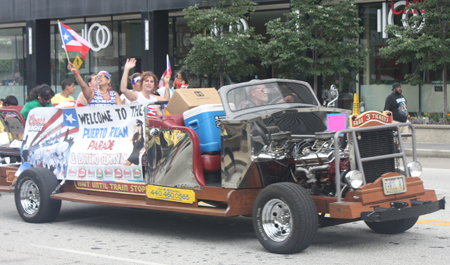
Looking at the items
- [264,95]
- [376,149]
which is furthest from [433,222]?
[264,95]

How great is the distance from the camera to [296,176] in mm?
6621

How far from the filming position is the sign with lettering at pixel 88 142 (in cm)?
779

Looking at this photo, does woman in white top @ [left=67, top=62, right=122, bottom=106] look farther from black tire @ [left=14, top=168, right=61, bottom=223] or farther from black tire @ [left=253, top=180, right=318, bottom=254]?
black tire @ [left=253, top=180, right=318, bottom=254]

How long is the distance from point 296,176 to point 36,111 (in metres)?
4.33

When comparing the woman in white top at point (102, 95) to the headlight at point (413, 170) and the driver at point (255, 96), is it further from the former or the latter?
the headlight at point (413, 170)

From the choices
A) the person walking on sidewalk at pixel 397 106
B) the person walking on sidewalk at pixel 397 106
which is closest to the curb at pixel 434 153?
the person walking on sidewalk at pixel 397 106

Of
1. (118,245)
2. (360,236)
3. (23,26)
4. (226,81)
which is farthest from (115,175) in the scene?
(23,26)

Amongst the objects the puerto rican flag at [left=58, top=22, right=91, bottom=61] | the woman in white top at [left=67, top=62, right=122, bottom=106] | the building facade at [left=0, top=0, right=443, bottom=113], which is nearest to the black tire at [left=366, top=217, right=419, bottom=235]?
the woman in white top at [left=67, top=62, right=122, bottom=106]

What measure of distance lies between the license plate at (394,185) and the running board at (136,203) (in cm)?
176

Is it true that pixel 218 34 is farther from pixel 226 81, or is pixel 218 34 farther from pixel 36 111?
pixel 36 111

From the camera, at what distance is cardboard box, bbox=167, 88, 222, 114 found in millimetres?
7645

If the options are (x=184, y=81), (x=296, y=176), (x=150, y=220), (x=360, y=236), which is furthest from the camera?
(x=184, y=81)

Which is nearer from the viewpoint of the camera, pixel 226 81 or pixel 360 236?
pixel 360 236

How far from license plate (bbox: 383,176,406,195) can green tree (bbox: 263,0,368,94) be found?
47.2ft
